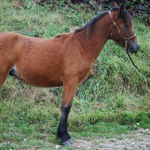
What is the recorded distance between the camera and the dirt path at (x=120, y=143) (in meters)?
4.09

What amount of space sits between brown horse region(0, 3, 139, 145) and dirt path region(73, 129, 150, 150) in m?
0.28

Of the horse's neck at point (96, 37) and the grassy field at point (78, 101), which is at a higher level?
the horse's neck at point (96, 37)

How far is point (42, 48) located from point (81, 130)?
1.99m

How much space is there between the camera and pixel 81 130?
4.91m

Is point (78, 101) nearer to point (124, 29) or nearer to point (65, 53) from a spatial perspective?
point (65, 53)

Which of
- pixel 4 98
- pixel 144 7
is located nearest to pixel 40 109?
pixel 4 98

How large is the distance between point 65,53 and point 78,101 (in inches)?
77.7

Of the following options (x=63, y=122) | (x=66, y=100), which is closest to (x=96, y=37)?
(x=66, y=100)

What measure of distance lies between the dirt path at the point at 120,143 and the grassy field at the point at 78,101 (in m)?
0.21

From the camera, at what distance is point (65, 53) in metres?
4.16

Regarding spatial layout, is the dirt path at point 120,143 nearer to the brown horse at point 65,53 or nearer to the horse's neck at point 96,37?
the brown horse at point 65,53

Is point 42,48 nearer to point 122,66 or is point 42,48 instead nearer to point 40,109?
point 40,109

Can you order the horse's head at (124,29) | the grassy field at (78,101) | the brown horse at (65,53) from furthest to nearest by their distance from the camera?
the grassy field at (78,101) → the horse's head at (124,29) → the brown horse at (65,53)

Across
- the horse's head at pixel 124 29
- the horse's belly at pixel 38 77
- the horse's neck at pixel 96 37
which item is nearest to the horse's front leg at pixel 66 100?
the horse's belly at pixel 38 77
